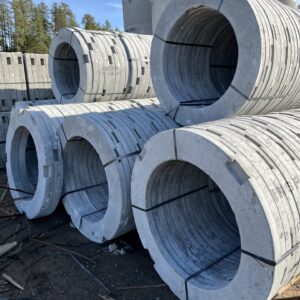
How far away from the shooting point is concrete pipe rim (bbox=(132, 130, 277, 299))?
297cm

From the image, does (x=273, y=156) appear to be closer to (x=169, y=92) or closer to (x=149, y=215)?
(x=149, y=215)

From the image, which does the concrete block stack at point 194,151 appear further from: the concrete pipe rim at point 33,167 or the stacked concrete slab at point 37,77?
the stacked concrete slab at point 37,77

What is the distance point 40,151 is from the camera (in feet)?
17.9

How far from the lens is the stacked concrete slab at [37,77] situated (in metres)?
9.47

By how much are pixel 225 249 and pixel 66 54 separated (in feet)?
17.4

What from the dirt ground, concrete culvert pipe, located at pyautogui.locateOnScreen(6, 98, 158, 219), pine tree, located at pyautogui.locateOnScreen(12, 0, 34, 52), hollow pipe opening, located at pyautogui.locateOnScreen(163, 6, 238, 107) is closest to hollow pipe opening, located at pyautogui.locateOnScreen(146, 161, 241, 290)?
the dirt ground

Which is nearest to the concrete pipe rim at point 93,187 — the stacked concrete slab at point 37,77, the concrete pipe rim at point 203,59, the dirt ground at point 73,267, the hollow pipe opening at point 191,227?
the dirt ground at point 73,267

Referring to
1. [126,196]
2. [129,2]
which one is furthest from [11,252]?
[129,2]

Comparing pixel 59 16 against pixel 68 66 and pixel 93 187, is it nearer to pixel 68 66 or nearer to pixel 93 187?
pixel 68 66

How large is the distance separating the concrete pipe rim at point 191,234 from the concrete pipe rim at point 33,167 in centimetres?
183

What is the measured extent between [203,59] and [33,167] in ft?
13.0

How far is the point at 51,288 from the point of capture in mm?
4348

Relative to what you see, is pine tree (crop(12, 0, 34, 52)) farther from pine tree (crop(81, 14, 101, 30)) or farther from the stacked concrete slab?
the stacked concrete slab

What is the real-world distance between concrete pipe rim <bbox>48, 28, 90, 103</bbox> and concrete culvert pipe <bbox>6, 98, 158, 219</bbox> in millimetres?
631
